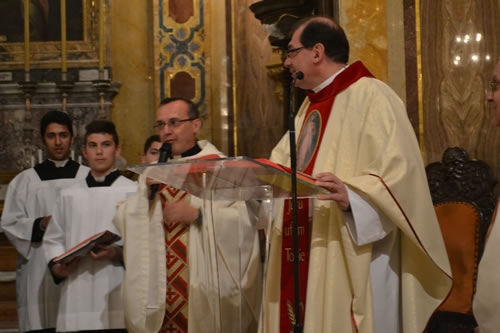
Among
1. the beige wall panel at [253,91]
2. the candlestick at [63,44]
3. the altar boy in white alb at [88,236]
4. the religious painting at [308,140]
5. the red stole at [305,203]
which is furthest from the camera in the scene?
the candlestick at [63,44]

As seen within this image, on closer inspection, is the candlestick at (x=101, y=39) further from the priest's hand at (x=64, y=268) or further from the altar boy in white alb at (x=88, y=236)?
the priest's hand at (x=64, y=268)

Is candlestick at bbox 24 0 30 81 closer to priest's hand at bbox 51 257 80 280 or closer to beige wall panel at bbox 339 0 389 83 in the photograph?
beige wall panel at bbox 339 0 389 83

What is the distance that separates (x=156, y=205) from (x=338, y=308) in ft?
3.87

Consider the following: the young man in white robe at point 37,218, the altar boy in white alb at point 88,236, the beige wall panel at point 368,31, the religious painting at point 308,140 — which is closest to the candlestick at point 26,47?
the young man in white robe at point 37,218

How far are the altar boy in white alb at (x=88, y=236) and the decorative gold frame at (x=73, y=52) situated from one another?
4.16m

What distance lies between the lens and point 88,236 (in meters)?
4.05

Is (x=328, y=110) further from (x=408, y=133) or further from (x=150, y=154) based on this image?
(x=150, y=154)

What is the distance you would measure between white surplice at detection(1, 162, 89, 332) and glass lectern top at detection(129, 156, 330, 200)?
89.6 inches

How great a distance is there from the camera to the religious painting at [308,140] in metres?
3.14

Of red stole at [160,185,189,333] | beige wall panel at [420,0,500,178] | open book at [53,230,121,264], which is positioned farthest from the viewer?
beige wall panel at [420,0,500,178]

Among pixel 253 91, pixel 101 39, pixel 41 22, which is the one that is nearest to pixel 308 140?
pixel 253 91

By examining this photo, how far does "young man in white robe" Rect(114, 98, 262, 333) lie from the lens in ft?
8.66

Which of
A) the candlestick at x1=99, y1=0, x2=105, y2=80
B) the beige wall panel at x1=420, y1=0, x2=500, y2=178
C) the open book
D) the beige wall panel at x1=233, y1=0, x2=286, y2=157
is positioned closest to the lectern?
the open book

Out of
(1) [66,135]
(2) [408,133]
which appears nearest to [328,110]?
(2) [408,133]
